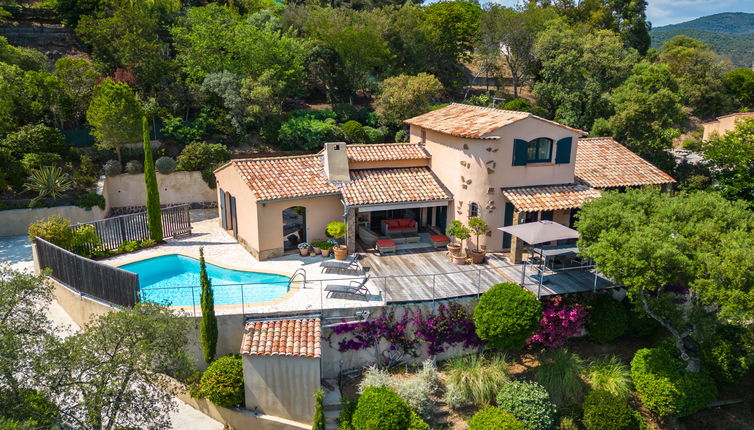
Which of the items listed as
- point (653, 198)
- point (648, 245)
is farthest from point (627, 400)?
point (653, 198)

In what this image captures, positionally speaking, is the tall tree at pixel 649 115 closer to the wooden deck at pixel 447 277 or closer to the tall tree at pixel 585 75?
the tall tree at pixel 585 75

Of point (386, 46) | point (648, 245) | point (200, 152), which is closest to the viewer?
point (648, 245)

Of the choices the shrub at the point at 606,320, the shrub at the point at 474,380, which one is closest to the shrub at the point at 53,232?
the shrub at the point at 474,380

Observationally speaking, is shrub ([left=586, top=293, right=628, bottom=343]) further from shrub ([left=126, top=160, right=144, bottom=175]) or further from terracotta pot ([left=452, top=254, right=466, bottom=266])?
shrub ([left=126, top=160, right=144, bottom=175])

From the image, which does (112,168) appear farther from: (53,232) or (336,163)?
(336,163)

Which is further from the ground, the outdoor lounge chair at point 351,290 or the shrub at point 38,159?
the shrub at point 38,159

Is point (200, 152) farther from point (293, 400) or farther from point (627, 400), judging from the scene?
point (627, 400)
